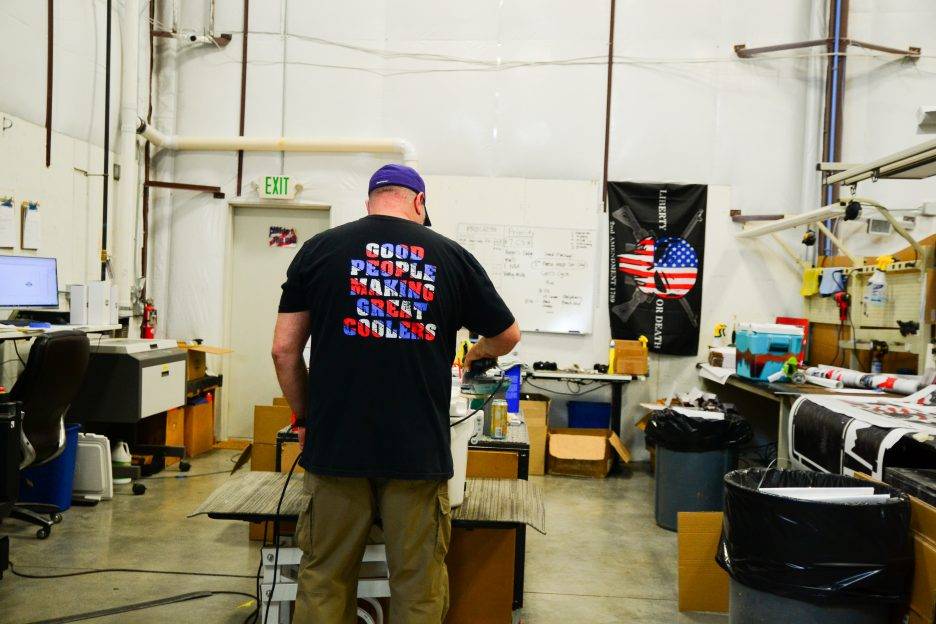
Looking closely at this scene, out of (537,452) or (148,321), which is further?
(148,321)

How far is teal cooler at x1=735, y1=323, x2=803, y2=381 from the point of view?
3.83 meters

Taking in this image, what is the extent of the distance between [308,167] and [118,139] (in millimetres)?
1272

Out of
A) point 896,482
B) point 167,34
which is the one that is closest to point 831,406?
point 896,482

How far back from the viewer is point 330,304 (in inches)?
66.5

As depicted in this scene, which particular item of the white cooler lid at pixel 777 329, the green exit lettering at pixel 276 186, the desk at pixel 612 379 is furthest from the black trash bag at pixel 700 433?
the green exit lettering at pixel 276 186

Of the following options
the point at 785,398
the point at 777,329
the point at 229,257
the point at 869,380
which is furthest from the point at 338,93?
the point at 869,380

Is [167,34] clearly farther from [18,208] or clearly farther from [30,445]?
[30,445]

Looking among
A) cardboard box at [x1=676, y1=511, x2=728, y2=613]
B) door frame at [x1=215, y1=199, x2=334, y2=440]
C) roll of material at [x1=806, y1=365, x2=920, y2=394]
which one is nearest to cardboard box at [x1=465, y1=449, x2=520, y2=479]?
cardboard box at [x1=676, y1=511, x2=728, y2=613]

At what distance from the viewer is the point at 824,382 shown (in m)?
3.67

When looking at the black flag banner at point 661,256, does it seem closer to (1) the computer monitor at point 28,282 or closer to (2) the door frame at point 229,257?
(2) the door frame at point 229,257

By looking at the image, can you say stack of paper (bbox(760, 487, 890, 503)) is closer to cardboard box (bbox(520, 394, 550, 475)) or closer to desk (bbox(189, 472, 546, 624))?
desk (bbox(189, 472, 546, 624))

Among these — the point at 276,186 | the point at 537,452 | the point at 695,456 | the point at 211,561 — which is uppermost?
the point at 276,186

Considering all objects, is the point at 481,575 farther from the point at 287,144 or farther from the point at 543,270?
the point at 287,144

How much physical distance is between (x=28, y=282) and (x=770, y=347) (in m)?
4.06
